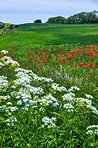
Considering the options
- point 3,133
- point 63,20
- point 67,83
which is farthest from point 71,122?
point 63,20

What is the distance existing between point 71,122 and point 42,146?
2.15 feet

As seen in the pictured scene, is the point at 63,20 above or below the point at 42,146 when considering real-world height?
above

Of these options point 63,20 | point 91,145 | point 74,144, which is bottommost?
point 74,144

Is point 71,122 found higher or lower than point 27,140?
higher

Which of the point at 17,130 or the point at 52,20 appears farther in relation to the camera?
the point at 52,20

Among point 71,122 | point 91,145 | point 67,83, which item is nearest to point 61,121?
point 71,122

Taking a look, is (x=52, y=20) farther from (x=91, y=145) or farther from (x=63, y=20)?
(x=91, y=145)

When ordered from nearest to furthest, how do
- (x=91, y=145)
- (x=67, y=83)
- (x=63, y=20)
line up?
(x=91, y=145) < (x=67, y=83) < (x=63, y=20)

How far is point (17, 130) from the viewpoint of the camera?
294cm

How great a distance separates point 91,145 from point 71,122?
517 mm

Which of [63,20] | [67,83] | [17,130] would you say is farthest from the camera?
[63,20]

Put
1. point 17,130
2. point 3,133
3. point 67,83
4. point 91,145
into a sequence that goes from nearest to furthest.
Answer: point 91,145 → point 17,130 → point 3,133 → point 67,83

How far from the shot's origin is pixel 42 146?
2.79 meters

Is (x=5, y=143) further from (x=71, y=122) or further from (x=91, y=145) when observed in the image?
(x=91, y=145)
